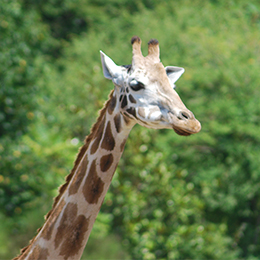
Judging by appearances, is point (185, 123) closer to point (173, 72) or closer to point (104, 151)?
point (104, 151)

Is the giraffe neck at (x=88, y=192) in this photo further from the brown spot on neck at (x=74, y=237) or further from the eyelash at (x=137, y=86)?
the eyelash at (x=137, y=86)

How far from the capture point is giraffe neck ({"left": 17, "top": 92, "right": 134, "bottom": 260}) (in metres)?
3.07

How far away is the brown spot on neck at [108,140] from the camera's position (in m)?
3.09

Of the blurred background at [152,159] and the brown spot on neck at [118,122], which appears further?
the blurred background at [152,159]

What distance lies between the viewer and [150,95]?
9.42ft

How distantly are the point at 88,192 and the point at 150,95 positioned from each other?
880 mm

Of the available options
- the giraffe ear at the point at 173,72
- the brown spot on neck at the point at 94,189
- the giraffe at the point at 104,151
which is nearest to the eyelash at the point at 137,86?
the giraffe at the point at 104,151

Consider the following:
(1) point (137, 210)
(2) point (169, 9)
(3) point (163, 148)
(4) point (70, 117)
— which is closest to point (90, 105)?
(4) point (70, 117)

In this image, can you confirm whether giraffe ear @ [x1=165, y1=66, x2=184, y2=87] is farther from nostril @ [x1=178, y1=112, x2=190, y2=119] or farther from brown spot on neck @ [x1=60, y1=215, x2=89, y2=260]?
brown spot on neck @ [x1=60, y1=215, x2=89, y2=260]

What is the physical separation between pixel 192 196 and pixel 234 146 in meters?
1.54

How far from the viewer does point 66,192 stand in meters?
3.24

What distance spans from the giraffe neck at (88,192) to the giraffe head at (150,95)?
14cm

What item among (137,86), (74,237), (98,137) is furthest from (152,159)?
(137,86)

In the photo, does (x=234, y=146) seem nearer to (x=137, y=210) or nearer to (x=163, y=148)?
(x=163, y=148)
